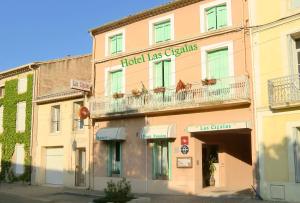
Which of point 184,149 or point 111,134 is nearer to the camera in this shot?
point 184,149

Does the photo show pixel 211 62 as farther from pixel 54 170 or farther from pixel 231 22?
pixel 54 170

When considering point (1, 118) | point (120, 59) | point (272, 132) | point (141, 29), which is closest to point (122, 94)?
point (120, 59)

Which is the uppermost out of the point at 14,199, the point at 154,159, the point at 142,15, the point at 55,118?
the point at 142,15

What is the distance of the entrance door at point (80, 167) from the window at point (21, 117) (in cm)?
534

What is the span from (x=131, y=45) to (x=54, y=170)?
9.19 metres

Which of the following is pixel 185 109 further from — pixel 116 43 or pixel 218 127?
pixel 116 43

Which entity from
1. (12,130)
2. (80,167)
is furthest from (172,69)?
(12,130)

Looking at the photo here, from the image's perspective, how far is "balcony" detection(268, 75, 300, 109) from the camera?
51.7 feet

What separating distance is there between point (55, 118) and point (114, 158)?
592 centimetres

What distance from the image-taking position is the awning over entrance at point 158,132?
19688 mm

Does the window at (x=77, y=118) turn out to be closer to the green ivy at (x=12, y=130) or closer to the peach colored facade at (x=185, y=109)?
the peach colored facade at (x=185, y=109)

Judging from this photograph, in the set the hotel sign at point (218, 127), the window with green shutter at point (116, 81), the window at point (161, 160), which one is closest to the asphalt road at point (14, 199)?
the window at point (161, 160)

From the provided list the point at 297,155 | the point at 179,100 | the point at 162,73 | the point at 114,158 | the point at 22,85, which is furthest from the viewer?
the point at 22,85

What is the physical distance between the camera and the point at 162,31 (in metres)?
21.5
